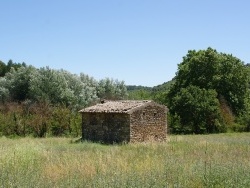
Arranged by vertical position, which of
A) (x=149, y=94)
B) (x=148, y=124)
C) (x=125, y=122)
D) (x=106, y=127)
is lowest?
(x=106, y=127)

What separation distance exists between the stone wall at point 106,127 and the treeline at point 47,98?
7.50 m

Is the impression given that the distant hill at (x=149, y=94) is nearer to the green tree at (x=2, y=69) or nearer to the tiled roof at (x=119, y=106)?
the tiled roof at (x=119, y=106)

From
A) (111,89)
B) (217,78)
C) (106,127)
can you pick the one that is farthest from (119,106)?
(111,89)

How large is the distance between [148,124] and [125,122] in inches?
88.6

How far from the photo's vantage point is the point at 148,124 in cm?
3125

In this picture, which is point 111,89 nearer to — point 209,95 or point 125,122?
point 209,95

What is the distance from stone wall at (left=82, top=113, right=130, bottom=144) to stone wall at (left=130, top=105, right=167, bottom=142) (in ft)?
2.06

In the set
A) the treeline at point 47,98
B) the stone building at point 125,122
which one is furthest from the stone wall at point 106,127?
the treeline at point 47,98

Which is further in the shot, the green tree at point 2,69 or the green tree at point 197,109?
the green tree at point 2,69

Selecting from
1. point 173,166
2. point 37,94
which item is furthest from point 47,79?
point 173,166

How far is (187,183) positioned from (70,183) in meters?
2.69

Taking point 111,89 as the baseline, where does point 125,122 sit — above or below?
below

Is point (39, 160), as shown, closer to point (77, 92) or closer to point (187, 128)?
point (187, 128)

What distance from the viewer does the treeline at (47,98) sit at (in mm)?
40000
